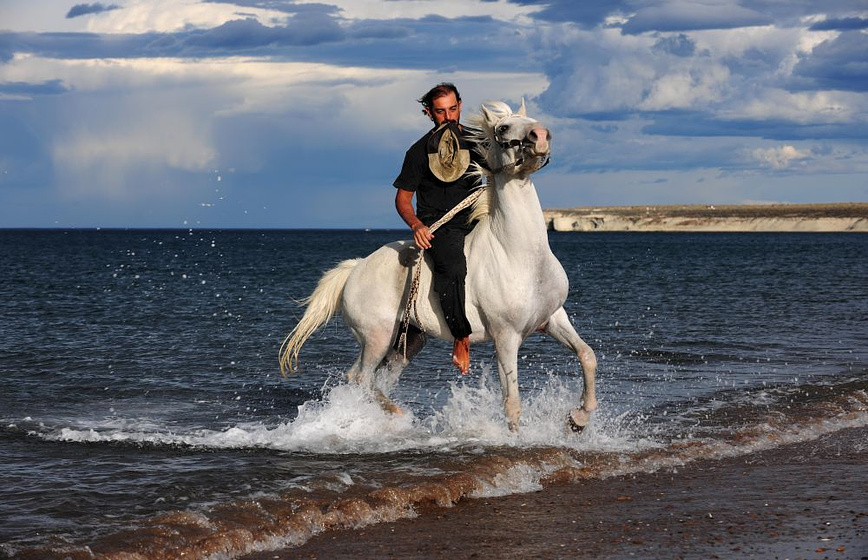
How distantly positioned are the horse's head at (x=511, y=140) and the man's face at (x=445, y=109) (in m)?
0.47

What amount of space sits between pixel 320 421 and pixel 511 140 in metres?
3.91

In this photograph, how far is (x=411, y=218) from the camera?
8.50 meters

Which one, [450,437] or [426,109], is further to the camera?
[450,437]

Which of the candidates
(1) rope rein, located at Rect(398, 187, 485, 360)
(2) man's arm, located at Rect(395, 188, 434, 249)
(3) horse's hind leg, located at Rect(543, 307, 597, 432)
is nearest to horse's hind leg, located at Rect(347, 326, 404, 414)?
(1) rope rein, located at Rect(398, 187, 485, 360)

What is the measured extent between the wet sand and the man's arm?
222cm

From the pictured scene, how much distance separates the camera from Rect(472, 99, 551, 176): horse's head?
743 centimetres

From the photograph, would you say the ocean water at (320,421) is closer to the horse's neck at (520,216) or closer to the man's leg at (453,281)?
the man's leg at (453,281)

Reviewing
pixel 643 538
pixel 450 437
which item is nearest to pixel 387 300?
pixel 450 437

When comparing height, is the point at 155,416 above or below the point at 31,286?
above

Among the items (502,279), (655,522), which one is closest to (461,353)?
(502,279)

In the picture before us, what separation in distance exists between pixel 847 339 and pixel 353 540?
15.1 m

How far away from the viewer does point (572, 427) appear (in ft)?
29.7

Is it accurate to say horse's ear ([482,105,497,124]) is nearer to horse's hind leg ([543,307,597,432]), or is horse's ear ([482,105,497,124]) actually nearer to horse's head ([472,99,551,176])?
horse's head ([472,99,551,176])

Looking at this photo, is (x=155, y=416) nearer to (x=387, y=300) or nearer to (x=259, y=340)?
(x=387, y=300)
